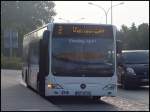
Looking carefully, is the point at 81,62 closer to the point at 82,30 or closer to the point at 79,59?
the point at 79,59

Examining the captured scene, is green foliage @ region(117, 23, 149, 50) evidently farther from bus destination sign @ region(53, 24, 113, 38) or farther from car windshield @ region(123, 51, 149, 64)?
bus destination sign @ region(53, 24, 113, 38)

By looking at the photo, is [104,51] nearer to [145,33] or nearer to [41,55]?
[41,55]

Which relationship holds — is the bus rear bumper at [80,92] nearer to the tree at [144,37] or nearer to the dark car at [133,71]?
the dark car at [133,71]

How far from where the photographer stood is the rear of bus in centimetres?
1805

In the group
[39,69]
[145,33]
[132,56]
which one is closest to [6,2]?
[145,33]

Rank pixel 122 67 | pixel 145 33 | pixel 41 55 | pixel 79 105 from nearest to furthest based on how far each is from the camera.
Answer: pixel 79 105
pixel 41 55
pixel 122 67
pixel 145 33

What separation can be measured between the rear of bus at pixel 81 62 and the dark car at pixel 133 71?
710 centimetres

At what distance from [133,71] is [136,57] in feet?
4.25

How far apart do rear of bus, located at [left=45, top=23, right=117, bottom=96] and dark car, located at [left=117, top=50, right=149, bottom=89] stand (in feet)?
23.3

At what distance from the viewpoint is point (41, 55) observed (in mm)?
19000

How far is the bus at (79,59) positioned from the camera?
18062 mm

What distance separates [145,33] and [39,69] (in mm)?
74465


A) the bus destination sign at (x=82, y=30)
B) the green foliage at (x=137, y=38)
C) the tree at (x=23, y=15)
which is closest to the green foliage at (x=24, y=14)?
the tree at (x=23, y=15)

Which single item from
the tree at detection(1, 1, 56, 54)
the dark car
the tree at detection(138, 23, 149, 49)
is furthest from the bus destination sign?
the tree at detection(1, 1, 56, 54)
